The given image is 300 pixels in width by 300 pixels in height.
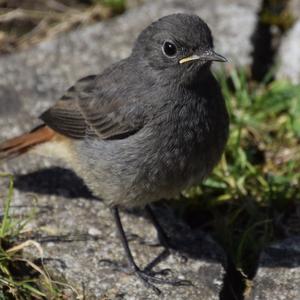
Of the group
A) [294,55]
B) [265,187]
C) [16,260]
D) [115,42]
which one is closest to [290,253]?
[265,187]

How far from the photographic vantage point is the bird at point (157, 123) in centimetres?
542

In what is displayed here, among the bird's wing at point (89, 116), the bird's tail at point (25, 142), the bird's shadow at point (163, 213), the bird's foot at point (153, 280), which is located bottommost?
the bird's foot at point (153, 280)

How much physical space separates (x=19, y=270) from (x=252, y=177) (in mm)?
2251

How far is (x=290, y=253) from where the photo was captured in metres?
5.71

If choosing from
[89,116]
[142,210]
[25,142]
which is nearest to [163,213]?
[142,210]

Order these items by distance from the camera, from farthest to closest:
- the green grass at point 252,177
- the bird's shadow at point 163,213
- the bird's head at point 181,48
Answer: the green grass at point 252,177
the bird's shadow at point 163,213
the bird's head at point 181,48

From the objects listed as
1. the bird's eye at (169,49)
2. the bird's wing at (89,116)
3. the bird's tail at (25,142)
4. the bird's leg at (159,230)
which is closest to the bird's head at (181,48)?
the bird's eye at (169,49)

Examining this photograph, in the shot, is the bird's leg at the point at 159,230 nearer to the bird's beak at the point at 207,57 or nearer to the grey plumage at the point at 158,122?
the grey plumage at the point at 158,122

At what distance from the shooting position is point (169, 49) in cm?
548

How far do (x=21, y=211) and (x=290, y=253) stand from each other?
7.04 feet

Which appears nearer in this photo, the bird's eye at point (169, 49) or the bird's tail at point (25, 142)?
the bird's eye at point (169, 49)

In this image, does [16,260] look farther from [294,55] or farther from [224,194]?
[294,55]

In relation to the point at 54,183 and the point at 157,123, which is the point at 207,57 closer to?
the point at 157,123

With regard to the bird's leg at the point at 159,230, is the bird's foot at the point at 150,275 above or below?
below
